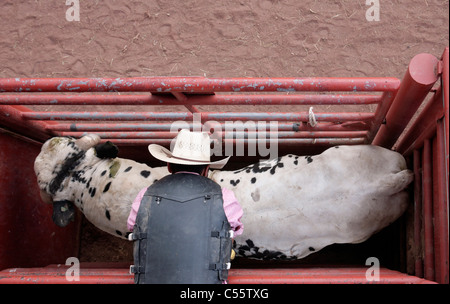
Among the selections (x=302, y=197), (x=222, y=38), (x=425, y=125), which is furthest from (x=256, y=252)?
(x=222, y=38)

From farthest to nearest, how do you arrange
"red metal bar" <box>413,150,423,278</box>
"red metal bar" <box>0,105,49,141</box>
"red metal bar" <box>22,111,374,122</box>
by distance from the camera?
"red metal bar" <box>0,105,49,141</box> → "red metal bar" <box>22,111,374,122</box> → "red metal bar" <box>413,150,423,278</box>

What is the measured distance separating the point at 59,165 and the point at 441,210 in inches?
108

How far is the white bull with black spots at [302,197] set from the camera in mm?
3037

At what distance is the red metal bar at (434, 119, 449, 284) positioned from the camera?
228 cm

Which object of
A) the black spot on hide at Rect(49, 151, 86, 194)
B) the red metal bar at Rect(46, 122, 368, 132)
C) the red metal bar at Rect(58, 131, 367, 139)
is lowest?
the black spot on hide at Rect(49, 151, 86, 194)

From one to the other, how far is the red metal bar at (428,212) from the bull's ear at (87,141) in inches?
96.3

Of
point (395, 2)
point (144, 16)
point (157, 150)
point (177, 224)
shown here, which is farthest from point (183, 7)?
point (177, 224)

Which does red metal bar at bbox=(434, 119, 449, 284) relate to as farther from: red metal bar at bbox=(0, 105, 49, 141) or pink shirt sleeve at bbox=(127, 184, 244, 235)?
red metal bar at bbox=(0, 105, 49, 141)

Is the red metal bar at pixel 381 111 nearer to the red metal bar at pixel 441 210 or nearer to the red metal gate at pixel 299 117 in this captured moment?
the red metal gate at pixel 299 117

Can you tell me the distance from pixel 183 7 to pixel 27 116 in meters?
2.87

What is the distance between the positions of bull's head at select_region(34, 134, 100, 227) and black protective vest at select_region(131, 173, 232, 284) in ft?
4.15

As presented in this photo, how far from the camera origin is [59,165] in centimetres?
361

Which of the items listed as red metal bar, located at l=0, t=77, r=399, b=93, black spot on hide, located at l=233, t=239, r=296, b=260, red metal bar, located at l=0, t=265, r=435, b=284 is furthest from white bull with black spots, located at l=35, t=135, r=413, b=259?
red metal bar, located at l=0, t=77, r=399, b=93
